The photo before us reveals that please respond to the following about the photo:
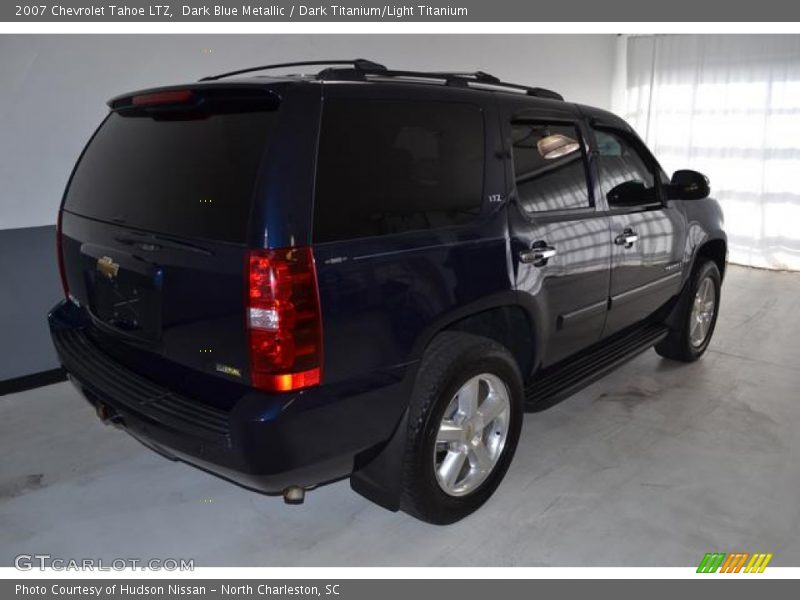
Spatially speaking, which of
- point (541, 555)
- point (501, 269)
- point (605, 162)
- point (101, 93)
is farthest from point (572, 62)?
point (541, 555)

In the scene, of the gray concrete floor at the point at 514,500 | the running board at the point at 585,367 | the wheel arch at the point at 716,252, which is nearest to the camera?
the gray concrete floor at the point at 514,500

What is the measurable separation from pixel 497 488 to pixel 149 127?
2029mm

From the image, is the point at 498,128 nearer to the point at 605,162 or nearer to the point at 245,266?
the point at 605,162

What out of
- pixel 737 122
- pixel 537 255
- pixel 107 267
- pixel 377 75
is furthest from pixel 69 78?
pixel 737 122

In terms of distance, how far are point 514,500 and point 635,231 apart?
5.19 ft

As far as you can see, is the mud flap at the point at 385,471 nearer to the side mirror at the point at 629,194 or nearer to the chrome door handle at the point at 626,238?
the chrome door handle at the point at 626,238

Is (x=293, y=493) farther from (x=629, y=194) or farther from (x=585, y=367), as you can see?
(x=629, y=194)

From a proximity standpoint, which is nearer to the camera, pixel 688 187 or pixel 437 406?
pixel 437 406

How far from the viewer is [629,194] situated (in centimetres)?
348

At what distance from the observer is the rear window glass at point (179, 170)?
1.95 m

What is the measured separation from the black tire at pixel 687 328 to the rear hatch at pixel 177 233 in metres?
3.17

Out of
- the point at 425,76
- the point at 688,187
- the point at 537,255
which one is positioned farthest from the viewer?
the point at 688,187

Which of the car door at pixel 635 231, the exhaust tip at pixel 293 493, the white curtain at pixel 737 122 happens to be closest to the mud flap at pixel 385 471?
the exhaust tip at pixel 293 493

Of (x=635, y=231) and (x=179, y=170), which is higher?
(x=179, y=170)
